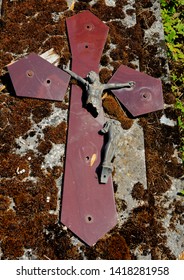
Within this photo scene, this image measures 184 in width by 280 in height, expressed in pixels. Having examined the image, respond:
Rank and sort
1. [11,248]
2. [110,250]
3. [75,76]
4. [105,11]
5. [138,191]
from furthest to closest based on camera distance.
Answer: [105,11] < [75,76] < [138,191] < [110,250] < [11,248]

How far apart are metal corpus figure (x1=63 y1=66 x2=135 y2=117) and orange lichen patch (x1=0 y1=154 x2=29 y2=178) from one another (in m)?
0.75

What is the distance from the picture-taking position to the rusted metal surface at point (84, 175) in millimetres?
3914

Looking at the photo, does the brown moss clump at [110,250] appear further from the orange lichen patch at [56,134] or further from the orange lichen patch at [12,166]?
the orange lichen patch at [56,134]

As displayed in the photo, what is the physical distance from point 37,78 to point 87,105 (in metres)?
0.47

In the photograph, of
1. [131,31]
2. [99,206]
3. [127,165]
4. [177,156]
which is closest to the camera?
[99,206]

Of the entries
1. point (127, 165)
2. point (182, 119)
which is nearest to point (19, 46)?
point (127, 165)

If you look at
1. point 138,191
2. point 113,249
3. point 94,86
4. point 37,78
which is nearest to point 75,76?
point 94,86

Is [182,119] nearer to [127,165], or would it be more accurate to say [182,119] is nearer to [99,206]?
[127,165]

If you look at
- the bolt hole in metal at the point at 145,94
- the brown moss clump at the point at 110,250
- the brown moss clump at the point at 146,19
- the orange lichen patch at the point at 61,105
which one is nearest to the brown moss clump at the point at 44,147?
the orange lichen patch at the point at 61,105

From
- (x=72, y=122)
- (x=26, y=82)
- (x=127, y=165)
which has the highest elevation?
(x=26, y=82)

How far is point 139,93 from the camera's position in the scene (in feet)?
14.8

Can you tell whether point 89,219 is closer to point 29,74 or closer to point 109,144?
point 109,144

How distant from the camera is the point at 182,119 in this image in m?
5.17

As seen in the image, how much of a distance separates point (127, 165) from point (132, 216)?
439 mm
